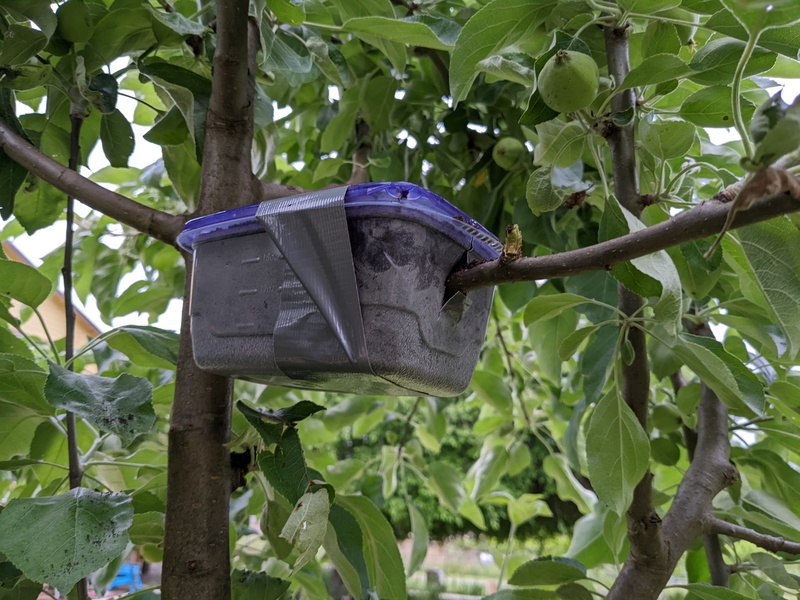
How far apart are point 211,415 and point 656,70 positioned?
315 millimetres

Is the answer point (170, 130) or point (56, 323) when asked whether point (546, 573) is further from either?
point (56, 323)

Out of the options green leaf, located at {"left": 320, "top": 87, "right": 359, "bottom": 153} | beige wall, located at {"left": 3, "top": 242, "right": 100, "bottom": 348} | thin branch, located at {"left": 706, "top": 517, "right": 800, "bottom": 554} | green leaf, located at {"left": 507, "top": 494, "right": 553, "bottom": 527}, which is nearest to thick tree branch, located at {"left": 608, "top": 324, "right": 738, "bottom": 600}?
thin branch, located at {"left": 706, "top": 517, "right": 800, "bottom": 554}

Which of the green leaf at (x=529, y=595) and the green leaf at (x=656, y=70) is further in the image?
the green leaf at (x=529, y=595)

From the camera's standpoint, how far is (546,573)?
1.68 feet

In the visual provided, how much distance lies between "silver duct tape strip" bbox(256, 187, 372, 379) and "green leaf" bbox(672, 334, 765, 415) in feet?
0.66

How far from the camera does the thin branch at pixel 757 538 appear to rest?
0.42m

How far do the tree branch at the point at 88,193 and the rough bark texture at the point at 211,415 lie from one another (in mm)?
25

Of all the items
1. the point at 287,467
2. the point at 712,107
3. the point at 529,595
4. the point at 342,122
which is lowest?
the point at 529,595

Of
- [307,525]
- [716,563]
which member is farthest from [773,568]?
[307,525]

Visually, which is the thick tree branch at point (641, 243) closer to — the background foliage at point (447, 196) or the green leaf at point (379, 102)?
the background foliage at point (447, 196)

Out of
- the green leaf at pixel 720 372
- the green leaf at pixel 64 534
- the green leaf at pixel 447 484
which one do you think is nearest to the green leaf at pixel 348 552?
the green leaf at pixel 64 534

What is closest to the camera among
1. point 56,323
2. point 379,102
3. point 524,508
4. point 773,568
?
point 773,568

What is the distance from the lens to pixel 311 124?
0.80 metres

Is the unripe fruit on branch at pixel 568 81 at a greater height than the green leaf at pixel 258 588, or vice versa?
the unripe fruit on branch at pixel 568 81
